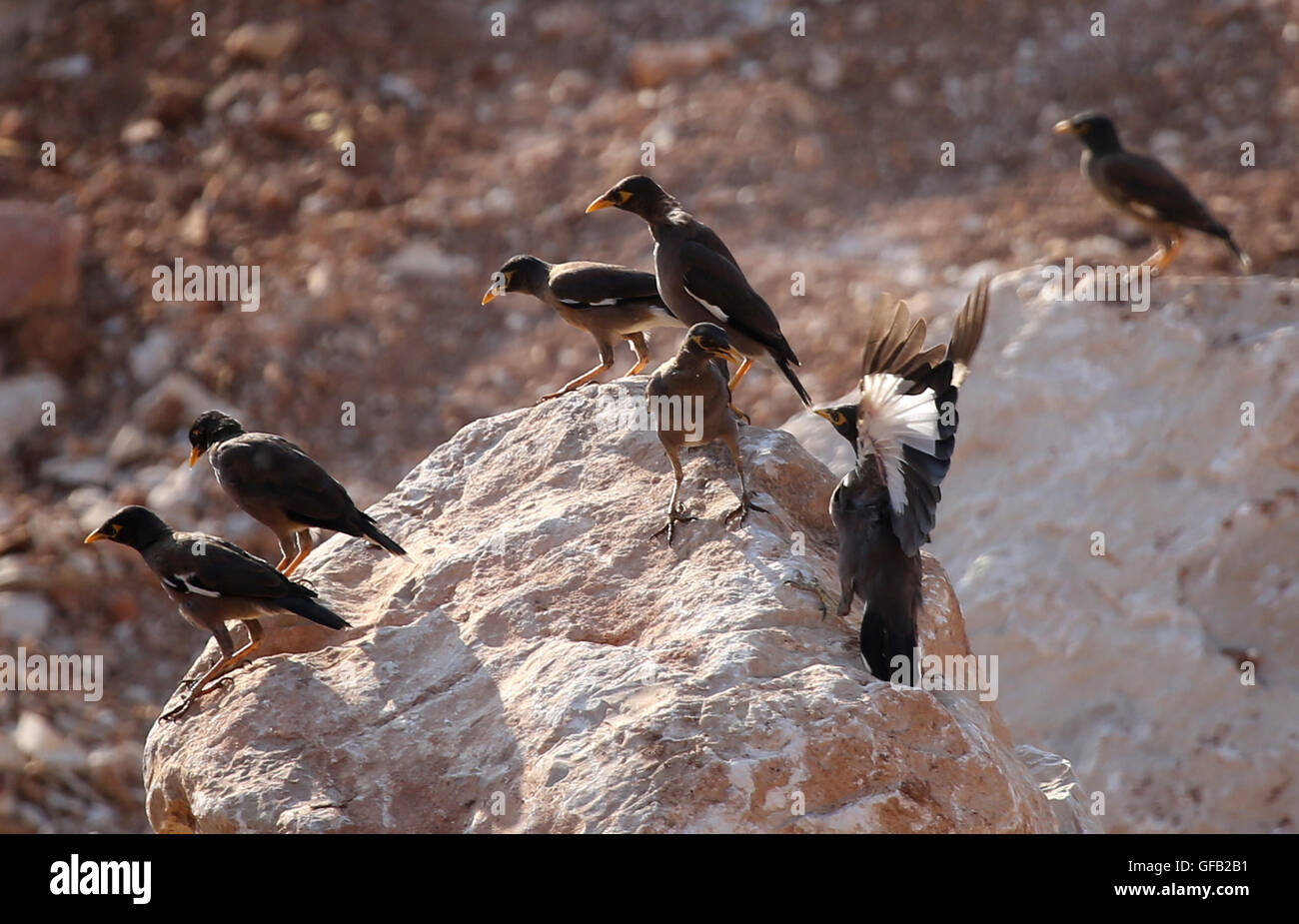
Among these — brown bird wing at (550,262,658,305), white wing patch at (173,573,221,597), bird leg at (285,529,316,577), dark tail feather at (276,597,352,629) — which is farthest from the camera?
brown bird wing at (550,262,658,305)

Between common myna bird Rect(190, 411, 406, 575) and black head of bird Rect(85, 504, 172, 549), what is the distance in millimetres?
326

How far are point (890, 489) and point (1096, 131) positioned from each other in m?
6.45

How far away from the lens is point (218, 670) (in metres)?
5.29

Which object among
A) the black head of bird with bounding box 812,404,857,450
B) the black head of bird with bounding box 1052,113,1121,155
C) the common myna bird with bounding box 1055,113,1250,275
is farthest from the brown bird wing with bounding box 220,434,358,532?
the black head of bird with bounding box 1052,113,1121,155

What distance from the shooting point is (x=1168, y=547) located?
25.7ft

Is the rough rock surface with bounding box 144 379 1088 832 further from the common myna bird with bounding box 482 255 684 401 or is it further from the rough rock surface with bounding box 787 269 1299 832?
the rough rock surface with bounding box 787 269 1299 832

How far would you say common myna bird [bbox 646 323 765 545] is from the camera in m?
5.25

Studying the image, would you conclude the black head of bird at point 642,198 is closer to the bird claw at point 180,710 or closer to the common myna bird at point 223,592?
the common myna bird at point 223,592

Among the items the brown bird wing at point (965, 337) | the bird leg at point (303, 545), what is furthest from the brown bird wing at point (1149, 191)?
the bird leg at point (303, 545)

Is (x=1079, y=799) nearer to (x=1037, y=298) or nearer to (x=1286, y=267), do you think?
(x=1037, y=298)

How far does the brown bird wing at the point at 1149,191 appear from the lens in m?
9.84

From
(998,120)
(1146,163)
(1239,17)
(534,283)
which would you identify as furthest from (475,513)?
(1239,17)

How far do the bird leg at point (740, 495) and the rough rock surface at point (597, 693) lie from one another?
40 millimetres
